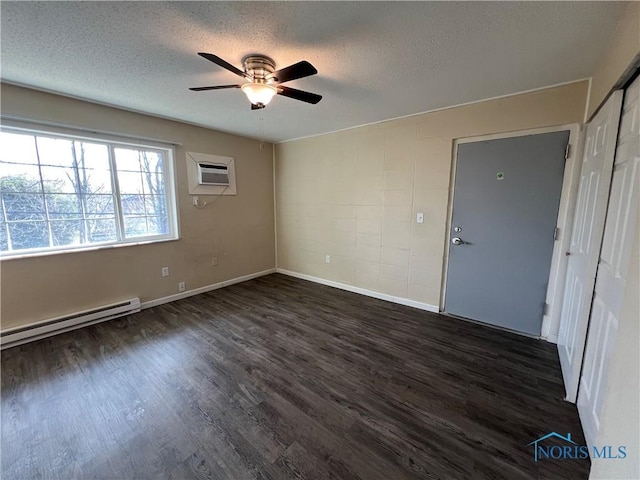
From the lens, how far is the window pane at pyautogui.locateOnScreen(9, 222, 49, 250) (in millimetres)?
2480

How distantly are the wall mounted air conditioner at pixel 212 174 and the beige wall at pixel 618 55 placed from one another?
4.05 metres

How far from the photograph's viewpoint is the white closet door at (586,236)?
1.58 metres

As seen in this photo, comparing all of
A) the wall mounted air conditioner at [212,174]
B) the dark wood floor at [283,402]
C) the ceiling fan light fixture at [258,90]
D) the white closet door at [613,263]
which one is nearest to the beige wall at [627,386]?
the white closet door at [613,263]

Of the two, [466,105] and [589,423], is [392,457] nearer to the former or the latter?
[589,423]

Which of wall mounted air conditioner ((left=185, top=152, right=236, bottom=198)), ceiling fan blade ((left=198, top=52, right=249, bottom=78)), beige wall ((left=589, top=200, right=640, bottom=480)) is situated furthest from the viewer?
wall mounted air conditioner ((left=185, top=152, right=236, bottom=198))

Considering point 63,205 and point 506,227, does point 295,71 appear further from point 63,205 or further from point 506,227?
point 63,205

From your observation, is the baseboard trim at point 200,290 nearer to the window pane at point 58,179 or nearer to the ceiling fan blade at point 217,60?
the window pane at point 58,179

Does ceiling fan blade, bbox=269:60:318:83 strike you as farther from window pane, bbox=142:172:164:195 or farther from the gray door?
window pane, bbox=142:172:164:195

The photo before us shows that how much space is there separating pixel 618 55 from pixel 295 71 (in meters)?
1.96

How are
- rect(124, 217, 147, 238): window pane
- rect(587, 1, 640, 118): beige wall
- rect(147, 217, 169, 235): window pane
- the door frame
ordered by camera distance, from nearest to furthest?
A: rect(587, 1, 640, 118): beige wall, the door frame, rect(124, 217, 147, 238): window pane, rect(147, 217, 169, 235): window pane

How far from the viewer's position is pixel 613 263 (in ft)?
4.60

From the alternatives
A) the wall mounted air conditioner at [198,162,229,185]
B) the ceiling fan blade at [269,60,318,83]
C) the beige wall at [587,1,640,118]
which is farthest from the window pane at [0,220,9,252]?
the beige wall at [587,1,640,118]

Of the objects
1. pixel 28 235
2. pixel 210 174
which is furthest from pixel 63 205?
pixel 210 174

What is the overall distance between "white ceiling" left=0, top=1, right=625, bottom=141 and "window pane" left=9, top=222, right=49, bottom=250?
52.0 inches
